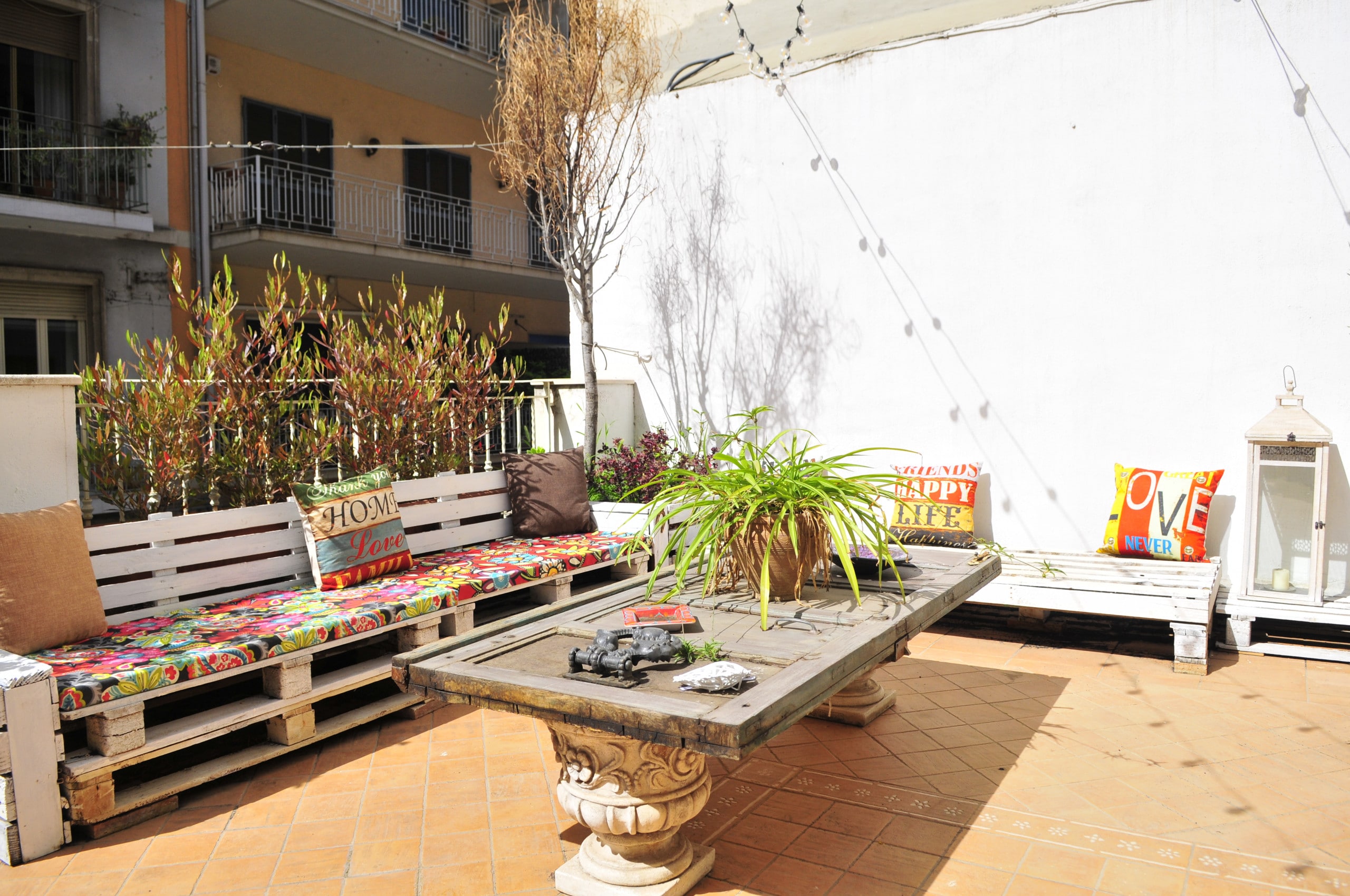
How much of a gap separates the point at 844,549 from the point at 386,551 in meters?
2.31

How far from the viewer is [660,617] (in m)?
2.74

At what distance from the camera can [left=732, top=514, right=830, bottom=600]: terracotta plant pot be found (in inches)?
119

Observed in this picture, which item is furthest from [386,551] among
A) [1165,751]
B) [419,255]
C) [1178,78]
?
[419,255]

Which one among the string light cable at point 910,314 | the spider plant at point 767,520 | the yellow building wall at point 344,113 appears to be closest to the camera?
the spider plant at point 767,520

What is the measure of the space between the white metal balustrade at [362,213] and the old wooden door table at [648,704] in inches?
302

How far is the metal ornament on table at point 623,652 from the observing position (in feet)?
7.45

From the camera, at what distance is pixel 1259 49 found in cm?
478

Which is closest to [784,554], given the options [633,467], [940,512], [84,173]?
[940,512]

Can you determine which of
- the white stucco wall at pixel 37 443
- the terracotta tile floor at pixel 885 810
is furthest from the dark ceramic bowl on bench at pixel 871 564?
the white stucco wall at pixel 37 443

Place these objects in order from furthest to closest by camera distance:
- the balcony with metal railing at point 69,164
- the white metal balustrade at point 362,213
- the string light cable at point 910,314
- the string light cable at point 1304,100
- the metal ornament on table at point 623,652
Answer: the white metal balustrade at point 362,213 < the balcony with metal railing at point 69,164 < the string light cable at point 910,314 < the string light cable at point 1304,100 < the metal ornament on table at point 623,652

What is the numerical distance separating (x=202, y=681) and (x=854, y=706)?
2.45 m

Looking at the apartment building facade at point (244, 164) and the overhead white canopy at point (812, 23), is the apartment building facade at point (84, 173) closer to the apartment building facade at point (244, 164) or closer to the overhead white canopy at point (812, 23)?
the apartment building facade at point (244, 164)

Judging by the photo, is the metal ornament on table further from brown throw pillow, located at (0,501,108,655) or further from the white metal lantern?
the white metal lantern

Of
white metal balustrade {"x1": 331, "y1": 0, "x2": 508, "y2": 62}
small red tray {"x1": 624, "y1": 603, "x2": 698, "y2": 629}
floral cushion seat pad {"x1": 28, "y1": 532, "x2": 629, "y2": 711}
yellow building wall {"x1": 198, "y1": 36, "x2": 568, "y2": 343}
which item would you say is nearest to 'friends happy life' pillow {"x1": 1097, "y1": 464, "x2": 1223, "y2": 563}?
floral cushion seat pad {"x1": 28, "y1": 532, "x2": 629, "y2": 711}
